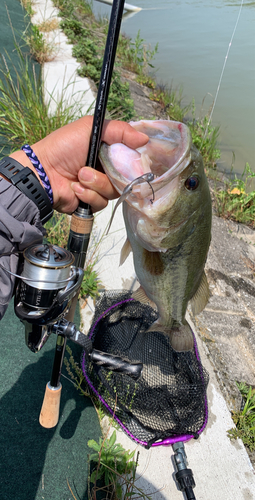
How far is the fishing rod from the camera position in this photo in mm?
1243

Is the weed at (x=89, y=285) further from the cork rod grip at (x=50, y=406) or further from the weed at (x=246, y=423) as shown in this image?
the weed at (x=246, y=423)

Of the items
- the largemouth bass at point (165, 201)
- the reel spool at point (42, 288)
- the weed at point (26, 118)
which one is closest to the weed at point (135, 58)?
the weed at point (26, 118)

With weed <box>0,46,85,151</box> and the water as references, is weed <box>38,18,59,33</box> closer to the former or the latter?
the water

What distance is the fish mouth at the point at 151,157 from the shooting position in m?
1.35

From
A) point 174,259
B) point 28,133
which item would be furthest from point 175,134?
point 28,133

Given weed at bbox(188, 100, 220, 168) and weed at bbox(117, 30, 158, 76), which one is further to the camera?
weed at bbox(117, 30, 158, 76)

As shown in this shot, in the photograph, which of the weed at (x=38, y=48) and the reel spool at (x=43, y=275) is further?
the weed at (x=38, y=48)

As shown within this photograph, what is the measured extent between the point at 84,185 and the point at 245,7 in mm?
21228

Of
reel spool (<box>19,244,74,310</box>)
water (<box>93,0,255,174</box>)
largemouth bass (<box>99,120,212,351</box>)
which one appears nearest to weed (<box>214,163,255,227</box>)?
water (<box>93,0,255,174</box>)

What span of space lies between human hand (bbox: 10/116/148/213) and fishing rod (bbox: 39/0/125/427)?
0.07 m

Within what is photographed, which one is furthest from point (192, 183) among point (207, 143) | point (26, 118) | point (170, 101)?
point (170, 101)

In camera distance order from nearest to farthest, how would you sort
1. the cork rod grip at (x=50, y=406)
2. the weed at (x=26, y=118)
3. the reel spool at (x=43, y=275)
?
1. the reel spool at (x=43, y=275)
2. the cork rod grip at (x=50, y=406)
3. the weed at (x=26, y=118)

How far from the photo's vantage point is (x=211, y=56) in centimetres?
1270

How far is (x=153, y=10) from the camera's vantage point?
18797 mm
